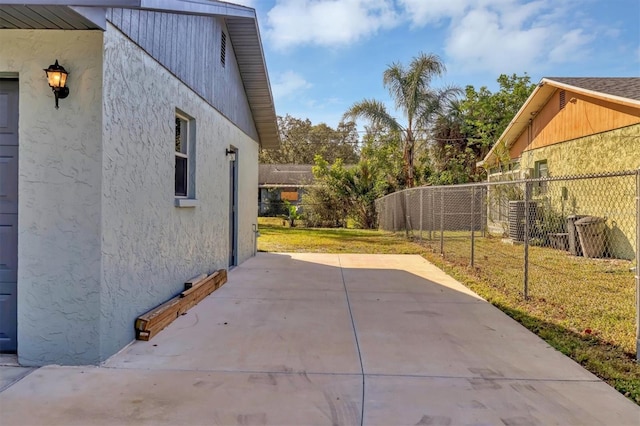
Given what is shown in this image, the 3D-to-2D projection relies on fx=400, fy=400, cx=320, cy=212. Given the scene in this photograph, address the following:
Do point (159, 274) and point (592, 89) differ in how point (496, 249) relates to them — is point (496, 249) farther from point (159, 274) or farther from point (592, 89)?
point (159, 274)

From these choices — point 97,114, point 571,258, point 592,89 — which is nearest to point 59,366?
point 97,114

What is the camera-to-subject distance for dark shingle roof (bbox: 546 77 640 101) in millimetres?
9601

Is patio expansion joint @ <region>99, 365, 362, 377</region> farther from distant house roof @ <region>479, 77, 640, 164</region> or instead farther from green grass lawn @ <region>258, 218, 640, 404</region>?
distant house roof @ <region>479, 77, 640, 164</region>

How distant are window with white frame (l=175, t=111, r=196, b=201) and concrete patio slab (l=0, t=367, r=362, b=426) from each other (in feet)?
Result: 9.87

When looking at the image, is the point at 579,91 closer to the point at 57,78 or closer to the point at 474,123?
the point at 474,123

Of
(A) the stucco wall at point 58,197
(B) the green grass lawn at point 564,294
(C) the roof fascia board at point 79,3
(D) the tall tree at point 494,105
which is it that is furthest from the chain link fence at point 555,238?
(D) the tall tree at point 494,105

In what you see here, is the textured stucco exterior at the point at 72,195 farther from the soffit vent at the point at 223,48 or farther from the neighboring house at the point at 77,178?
the soffit vent at the point at 223,48

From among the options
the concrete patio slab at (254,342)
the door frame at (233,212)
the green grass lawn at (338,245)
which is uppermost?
the door frame at (233,212)

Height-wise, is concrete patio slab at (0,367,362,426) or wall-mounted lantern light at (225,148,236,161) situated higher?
wall-mounted lantern light at (225,148,236,161)

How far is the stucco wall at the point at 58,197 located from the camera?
343 cm

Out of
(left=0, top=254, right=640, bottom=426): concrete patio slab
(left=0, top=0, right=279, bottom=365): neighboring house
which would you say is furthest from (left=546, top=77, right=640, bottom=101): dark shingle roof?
(left=0, top=0, right=279, bottom=365): neighboring house

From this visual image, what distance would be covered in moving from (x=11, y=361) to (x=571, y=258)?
425 inches

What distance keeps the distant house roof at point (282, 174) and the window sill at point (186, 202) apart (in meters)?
27.4

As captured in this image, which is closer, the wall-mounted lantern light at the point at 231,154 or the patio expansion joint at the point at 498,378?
the patio expansion joint at the point at 498,378
